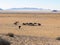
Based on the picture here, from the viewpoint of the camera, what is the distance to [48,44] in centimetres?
1984

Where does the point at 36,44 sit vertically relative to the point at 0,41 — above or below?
below

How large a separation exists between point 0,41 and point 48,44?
7.49 metres

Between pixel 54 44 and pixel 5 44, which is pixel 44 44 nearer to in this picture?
pixel 54 44

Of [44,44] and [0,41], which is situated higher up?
[0,41]

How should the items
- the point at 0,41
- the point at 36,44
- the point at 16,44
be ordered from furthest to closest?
the point at 36,44
the point at 16,44
the point at 0,41

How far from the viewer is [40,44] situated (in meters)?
19.6

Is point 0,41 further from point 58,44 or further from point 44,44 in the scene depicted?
point 58,44

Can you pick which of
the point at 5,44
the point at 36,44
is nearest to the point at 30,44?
the point at 36,44

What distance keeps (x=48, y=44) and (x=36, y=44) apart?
1.25 m

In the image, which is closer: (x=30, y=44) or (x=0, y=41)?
(x=0, y=41)

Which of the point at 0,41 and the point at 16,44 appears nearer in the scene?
the point at 0,41

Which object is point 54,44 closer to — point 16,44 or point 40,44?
point 40,44

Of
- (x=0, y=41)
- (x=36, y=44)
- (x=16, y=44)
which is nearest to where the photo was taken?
(x=0, y=41)

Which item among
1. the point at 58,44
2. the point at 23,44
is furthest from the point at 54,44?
the point at 23,44
